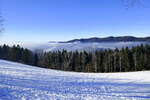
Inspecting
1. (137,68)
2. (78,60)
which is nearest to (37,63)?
(78,60)

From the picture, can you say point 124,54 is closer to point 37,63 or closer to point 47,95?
point 37,63

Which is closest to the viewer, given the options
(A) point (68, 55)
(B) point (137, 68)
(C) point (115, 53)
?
(B) point (137, 68)

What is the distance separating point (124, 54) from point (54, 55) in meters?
Answer: 31.6

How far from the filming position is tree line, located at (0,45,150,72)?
59.2 m

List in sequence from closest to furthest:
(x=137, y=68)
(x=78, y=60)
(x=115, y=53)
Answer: (x=137, y=68), (x=115, y=53), (x=78, y=60)

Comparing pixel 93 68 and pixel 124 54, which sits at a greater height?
pixel 124 54

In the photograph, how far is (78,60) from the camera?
7212 cm

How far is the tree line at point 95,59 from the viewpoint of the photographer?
194 ft

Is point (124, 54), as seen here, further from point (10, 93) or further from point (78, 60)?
point (10, 93)

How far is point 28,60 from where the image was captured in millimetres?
76000

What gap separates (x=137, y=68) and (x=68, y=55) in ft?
98.2

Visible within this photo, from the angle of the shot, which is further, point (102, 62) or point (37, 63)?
point (37, 63)

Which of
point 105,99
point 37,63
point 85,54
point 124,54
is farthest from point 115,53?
point 105,99

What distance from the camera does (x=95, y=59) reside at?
65438 mm
